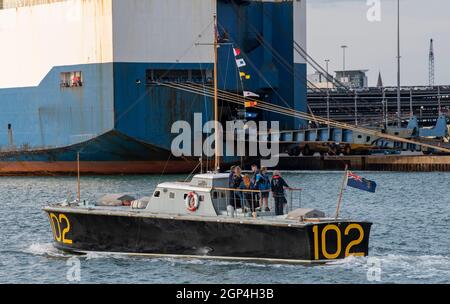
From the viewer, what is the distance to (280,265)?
2819 centimetres

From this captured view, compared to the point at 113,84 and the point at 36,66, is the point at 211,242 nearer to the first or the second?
the point at 113,84

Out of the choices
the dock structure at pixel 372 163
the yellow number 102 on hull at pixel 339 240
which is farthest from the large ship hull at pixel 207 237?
the dock structure at pixel 372 163

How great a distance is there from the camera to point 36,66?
62.4m

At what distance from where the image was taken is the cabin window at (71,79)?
2370 inches

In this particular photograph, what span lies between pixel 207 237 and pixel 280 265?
81.7 inches

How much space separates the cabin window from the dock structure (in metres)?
13.9

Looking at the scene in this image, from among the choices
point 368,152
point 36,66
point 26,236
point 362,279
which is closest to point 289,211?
point 362,279

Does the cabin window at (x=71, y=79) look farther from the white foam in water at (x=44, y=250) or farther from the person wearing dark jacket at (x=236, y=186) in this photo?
the person wearing dark jacket at (x=236, y=186)

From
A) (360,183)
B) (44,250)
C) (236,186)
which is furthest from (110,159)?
(360,183)

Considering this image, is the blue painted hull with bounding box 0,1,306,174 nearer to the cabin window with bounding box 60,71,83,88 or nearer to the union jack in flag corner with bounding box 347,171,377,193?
the cabin window with bounding box 60,71,83,88

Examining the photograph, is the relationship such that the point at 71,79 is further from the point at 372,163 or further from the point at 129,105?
the point at 372,163

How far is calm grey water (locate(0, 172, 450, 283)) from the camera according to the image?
2762 centimetres

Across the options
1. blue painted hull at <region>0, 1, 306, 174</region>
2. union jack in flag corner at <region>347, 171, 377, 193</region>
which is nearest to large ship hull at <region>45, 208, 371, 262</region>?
union jack in flag corner at <region>347, 171, 377, 193</region>

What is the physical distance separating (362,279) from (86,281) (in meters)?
6.67
